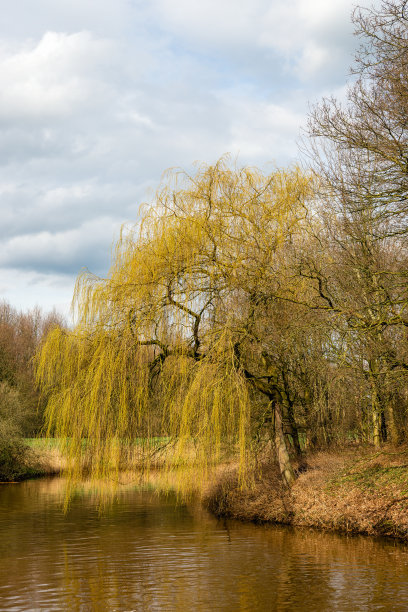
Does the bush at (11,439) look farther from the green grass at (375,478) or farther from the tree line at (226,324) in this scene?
the green grass at (375,478)

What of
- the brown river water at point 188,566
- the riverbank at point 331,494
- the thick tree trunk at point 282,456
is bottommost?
the brown river water at point 188,566

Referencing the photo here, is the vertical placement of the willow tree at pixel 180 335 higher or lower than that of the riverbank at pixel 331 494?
higher

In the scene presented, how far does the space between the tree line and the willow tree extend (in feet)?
0.10

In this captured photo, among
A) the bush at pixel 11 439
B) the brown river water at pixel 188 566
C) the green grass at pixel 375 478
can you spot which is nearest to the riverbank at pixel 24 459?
the bush at pixel 11 439

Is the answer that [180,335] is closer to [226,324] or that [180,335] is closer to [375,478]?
[226,324]

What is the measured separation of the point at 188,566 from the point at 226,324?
4.64m

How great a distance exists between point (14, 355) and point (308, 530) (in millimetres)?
33761

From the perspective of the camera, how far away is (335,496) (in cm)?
1320

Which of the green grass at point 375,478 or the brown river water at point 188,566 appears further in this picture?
the green grass at point 375,478

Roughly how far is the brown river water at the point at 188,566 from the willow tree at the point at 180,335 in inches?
62.8

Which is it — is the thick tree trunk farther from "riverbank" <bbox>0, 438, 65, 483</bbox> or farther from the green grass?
"riverbank" <bbox>0, 438, 65, 483</bbox>

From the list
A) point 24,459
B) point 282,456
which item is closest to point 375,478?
point 282,456

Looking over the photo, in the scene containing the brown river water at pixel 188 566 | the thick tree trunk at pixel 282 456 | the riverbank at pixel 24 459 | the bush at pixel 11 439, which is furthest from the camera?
the riverbank at pixel 24 459

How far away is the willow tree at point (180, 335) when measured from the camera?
40.7ft
